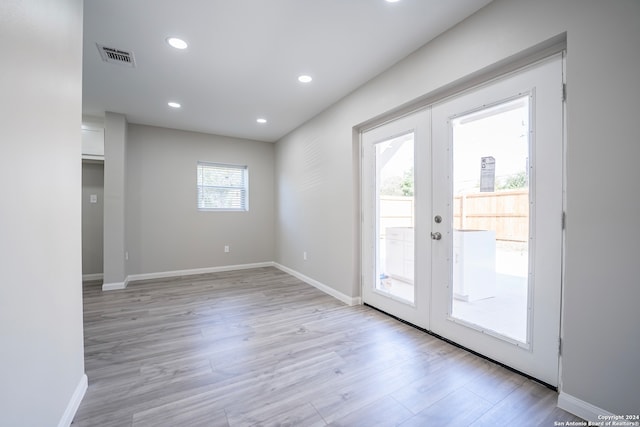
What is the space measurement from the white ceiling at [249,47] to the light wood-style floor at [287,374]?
2.61 m

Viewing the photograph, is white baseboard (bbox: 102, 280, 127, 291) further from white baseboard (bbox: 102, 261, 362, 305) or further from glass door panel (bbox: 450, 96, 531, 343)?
glass door panel (bbox: 450, 96, 531, 343)

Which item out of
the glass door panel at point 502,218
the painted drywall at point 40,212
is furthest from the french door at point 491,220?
the painted drywall at point 40,212

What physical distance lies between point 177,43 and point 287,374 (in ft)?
9.36

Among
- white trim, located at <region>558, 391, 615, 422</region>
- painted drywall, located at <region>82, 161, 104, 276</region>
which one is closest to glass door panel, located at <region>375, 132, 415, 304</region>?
white trim, located at <region>558, 391, 615, 422</region>

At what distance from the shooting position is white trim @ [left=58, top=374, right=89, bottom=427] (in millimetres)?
1399

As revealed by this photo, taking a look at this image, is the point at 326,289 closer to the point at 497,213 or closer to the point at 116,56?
the point at 497,213

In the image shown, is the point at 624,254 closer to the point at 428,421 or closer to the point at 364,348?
the point at 428,421

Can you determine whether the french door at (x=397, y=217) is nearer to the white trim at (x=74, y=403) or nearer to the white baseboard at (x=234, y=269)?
the white baseboard at (x=234, y=269)

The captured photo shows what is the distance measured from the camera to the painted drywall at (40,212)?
0.98 meters

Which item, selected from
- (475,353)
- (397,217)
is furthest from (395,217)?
(475,353)

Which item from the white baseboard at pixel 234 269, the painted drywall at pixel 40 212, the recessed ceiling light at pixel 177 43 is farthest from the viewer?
the white baseboard at pixel 234 269

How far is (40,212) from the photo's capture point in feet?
3.93

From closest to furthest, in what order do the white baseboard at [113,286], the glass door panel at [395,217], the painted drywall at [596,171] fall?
the painted drywall at [596,171] < the glass door panel at [395,217] < the white baseboard at [113,286]

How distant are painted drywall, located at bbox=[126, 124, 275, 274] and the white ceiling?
1042 mm
